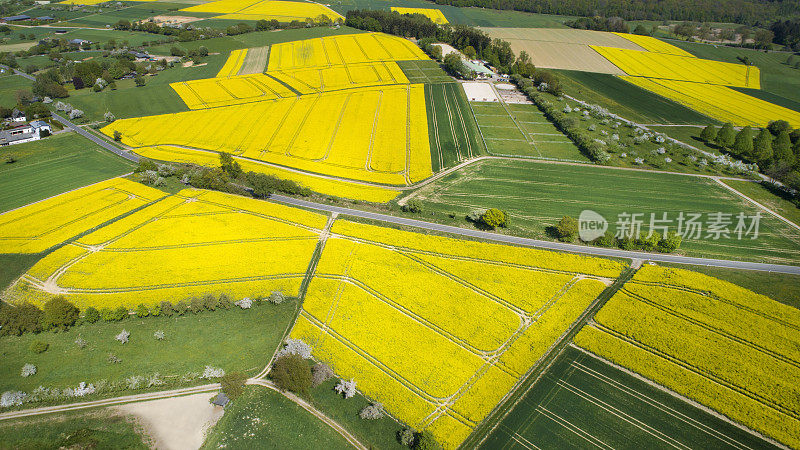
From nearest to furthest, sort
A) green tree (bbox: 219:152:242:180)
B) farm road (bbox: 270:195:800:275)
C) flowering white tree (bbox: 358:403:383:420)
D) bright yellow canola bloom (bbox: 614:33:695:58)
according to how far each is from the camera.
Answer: flowering white tree (bbox: 358:403:383:420) < farm road (bbox: 270:195:800:275) < green tree (bbox: 219:152:242:180) < bright yellow canola bloom (bbox: 614:33:695:58)

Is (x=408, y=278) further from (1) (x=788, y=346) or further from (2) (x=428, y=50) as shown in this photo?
(2) (x=428, y=50)

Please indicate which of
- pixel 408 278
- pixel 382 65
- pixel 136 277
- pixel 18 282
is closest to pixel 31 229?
pixel 18 282

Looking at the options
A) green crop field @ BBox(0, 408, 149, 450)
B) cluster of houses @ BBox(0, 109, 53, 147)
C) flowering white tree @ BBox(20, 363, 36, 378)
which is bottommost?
green crop field @ BBox(0, 408, 149, 450)

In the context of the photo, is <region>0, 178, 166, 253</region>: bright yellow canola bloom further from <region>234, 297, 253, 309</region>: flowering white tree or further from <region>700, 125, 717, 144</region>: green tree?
<region>700, 125, 717, 144</region>: green tree

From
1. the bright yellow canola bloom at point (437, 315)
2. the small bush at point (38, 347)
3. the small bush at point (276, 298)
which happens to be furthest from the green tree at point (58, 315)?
the bright yellow canola bloom at point (437, 315)

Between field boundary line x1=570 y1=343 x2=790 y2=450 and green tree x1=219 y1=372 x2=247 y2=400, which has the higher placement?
green tree x1=219 y1=372 x2=247 y2=400

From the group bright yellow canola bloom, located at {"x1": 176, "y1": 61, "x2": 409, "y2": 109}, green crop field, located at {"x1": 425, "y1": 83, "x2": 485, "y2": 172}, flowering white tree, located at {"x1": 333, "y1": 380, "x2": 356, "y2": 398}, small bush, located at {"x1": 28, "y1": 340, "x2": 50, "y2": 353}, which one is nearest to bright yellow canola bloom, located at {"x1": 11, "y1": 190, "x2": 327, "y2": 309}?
small bush, located at {"x1": 28, "y1": 340, "x2": 50, "y2": 353}

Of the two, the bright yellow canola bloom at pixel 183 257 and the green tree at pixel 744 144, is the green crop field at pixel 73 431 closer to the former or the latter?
the bright yellow canola bloom at pixel 183 257
